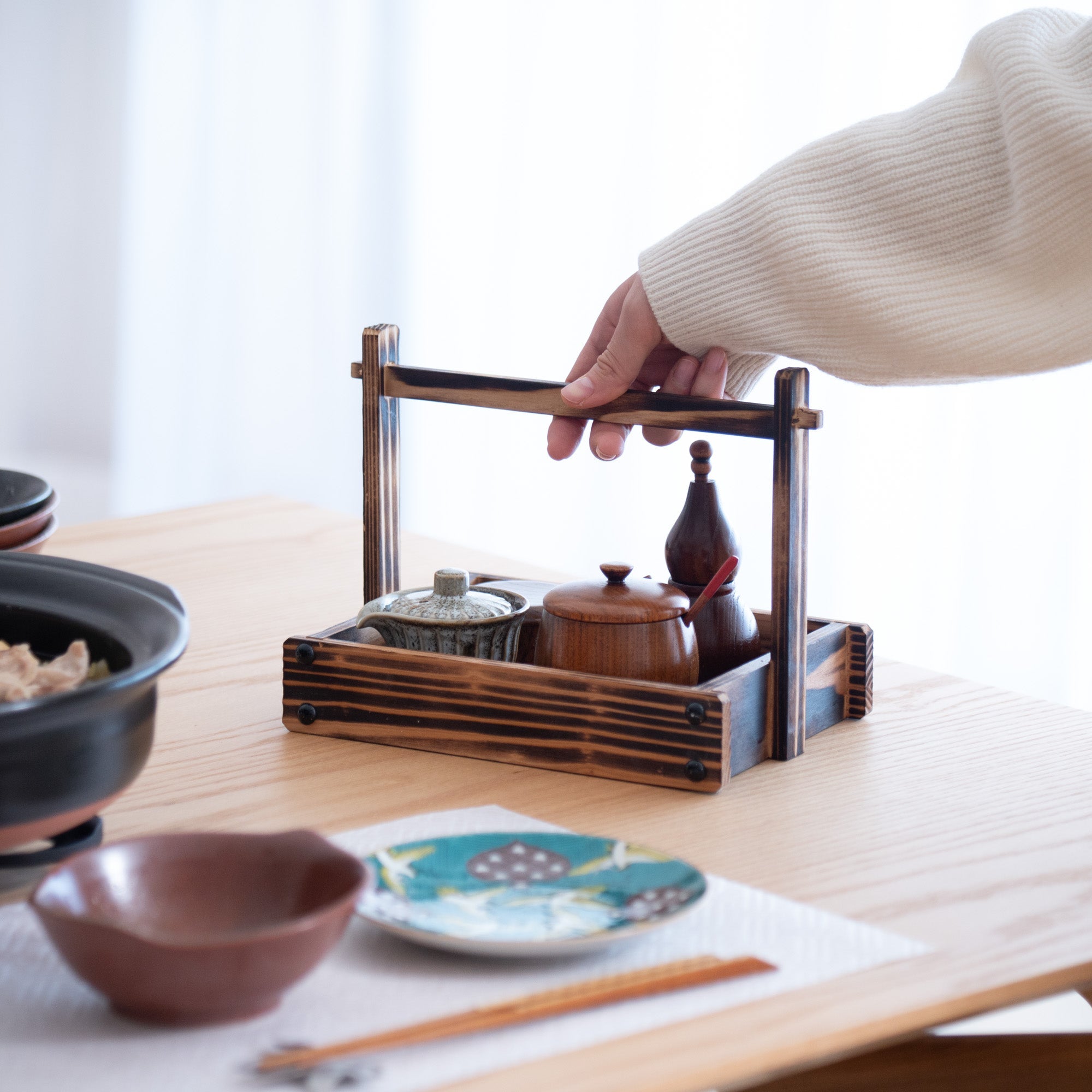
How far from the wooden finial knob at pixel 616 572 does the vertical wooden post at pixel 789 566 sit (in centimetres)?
10

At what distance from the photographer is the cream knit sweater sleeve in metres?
→ 0.88

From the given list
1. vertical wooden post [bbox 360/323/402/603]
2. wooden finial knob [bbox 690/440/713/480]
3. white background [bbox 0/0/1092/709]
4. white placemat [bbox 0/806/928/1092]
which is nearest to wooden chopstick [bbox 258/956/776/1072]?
white placemat [bbox 0/806/928/1092]

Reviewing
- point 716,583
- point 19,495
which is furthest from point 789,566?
point 19,495

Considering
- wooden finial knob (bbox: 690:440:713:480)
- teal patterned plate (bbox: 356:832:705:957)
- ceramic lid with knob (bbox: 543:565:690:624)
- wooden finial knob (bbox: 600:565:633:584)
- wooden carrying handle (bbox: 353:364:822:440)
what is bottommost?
teal patterned plate (bbox: 356:832:705:957)

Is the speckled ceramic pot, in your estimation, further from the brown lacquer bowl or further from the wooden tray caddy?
the brown lacquer bowl

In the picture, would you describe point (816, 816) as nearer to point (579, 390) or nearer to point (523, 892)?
point (523, 892)

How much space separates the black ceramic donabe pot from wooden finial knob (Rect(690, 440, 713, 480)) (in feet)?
1.27

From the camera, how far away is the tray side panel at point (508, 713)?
32.4 inches

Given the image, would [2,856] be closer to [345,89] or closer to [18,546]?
[18,546]

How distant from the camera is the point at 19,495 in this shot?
989mm

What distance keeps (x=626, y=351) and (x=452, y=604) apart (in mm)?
236

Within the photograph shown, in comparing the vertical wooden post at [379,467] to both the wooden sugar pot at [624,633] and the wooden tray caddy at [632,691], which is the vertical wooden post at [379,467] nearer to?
the wooden tray caddy at [632,691]

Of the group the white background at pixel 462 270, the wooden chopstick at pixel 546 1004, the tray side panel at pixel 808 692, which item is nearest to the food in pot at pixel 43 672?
the wooden chopstick at pixel 546 1004

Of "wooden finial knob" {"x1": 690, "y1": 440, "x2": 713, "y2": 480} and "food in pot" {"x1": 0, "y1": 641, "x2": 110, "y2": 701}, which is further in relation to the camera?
"wooden finial knob" {"x1": 690, "y1": 440, "x2": 713, "y2": 480}
